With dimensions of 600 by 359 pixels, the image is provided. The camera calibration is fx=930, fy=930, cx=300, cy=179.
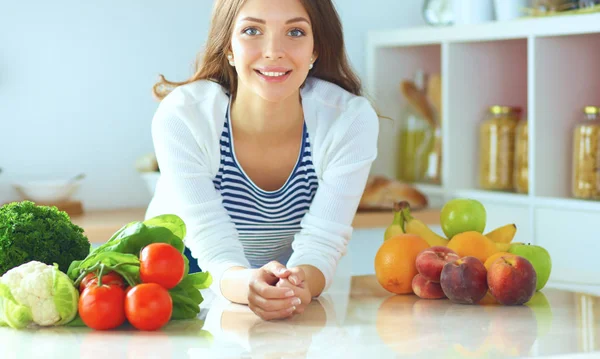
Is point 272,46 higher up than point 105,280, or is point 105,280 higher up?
point 272,46

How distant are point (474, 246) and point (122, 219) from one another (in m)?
1.45

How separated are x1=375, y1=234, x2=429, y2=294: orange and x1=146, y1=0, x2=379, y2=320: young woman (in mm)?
109

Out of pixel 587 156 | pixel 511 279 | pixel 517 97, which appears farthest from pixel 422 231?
pixel 517 97

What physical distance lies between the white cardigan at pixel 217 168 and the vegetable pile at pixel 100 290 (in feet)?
0.88

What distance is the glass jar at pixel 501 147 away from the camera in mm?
2783

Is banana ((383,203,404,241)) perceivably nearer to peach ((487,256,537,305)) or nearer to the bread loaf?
peach ((487,256,537,305))

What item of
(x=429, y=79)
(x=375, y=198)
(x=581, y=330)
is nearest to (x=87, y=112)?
(x=375, y=198)

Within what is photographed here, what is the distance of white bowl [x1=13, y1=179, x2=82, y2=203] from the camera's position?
105 inches

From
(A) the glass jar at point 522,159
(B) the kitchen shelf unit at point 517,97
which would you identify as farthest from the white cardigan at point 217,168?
(A) the glass jar at point 522,159

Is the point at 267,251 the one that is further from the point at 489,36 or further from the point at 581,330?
the point at 489,36

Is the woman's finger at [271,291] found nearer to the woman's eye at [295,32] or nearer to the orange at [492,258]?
the orange at [492,258]

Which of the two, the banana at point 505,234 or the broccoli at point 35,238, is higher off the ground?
the broccoli at point 35,238

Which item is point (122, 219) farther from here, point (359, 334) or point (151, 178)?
point (359, 334)

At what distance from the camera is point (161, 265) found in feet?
3.92
